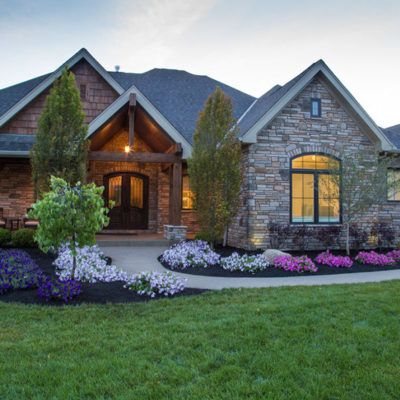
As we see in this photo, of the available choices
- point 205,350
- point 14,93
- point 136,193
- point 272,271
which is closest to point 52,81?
point 14,93

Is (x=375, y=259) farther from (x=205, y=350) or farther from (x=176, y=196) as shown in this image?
(x=205, y=350)

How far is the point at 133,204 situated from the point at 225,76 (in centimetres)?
3758

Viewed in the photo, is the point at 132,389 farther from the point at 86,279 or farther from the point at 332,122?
the point at 332,122

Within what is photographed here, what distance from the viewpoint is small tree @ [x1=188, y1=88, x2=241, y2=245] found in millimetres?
10195

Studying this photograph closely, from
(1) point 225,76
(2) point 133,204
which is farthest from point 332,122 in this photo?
Result: (1) point 225,76

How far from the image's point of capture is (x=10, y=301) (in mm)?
5398

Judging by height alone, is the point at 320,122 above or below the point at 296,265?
above

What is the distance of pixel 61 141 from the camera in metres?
9.70

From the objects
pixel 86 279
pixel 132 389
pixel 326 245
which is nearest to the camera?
pixel 132 389

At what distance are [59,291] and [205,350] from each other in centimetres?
279

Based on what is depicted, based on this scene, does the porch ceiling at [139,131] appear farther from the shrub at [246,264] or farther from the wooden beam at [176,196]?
the shrub at [246,264]

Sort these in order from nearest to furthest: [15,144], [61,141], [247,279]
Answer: [247,279]
[61,141]
[15,144]

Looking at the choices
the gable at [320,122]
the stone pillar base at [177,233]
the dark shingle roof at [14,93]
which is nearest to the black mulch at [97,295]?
the stone pillar base at [177,233]

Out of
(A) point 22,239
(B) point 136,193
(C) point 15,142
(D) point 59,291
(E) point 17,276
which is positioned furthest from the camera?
(B) point 136,193
